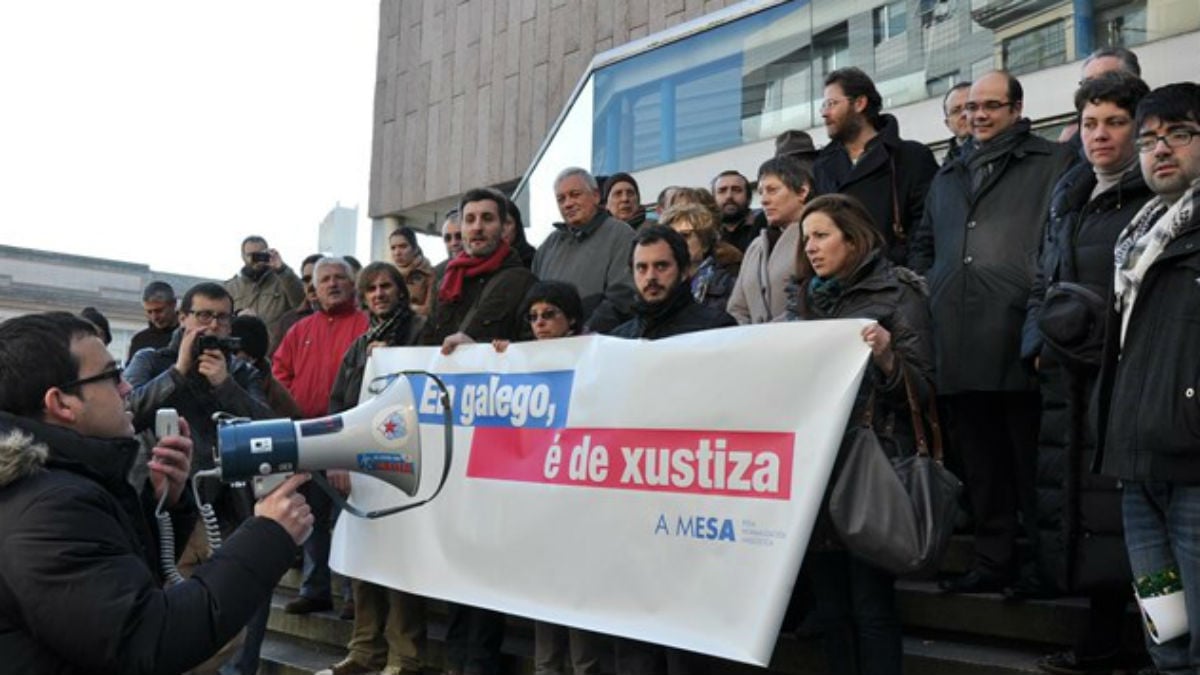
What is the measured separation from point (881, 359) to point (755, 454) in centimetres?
53

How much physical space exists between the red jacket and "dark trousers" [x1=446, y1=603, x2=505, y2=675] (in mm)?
1822

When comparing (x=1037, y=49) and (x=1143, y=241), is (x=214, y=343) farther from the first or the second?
(x=1037, y=49)

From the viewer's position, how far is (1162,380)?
2.73m

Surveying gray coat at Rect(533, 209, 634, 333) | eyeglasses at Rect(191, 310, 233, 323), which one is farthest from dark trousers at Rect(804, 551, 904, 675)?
Result: eyeglasses at Rect(191, 310, 233, 323)

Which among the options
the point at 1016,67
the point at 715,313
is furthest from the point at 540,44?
the point at 715,313

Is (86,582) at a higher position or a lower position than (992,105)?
lower

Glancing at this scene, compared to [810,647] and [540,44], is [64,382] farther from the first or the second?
[540,44]

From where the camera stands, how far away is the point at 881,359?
3.47 metres

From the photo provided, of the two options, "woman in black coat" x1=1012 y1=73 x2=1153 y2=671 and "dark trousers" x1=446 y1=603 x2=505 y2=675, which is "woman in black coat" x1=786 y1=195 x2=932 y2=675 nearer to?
"woman in black coat" x1=1012 y1=73 x2=1153 y2=671

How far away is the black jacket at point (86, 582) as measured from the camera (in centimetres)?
201

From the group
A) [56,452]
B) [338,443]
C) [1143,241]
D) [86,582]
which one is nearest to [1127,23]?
[1143,241]

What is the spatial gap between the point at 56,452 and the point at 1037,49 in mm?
8118

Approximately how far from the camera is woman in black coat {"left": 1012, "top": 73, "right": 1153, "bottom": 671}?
334cm

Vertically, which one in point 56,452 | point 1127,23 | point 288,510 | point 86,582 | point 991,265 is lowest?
point 86,582
